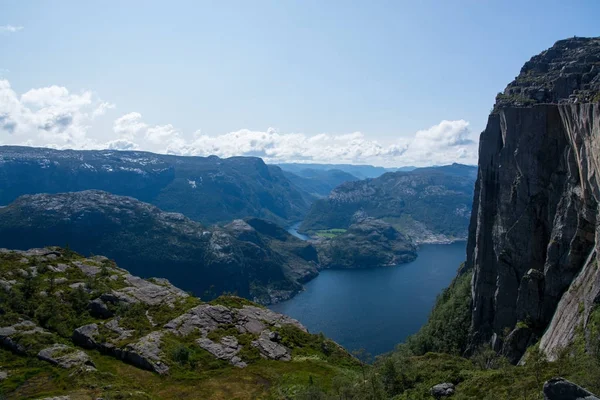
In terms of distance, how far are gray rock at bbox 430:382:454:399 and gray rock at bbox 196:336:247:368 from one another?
107ft

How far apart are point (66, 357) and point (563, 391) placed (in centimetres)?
5764

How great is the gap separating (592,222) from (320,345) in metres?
49.7

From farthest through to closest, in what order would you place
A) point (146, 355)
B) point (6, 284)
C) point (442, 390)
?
point (6, 284) → point (146, 355) → point (442, 390)

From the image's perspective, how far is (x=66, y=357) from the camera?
181ft

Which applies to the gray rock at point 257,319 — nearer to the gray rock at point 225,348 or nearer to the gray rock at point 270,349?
the gray rock at point 270,349

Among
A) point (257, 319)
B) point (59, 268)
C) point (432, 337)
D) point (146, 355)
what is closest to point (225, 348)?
point (146, 355)

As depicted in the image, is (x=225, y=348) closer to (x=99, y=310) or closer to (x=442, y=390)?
(x=99, y=310)

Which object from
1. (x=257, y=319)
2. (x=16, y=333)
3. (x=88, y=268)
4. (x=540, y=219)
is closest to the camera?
(x=16, y=333)

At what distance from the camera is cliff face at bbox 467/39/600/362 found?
5191 cm

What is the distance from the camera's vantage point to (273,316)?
88938mm

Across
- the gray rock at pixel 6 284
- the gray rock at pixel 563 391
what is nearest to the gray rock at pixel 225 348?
the gray rock at pixel 6 284

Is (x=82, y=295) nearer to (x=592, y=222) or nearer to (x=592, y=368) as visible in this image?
(x=592, y=368)

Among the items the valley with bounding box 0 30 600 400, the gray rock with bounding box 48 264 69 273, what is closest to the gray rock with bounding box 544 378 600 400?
the valley with bounding box 0 30 600 400

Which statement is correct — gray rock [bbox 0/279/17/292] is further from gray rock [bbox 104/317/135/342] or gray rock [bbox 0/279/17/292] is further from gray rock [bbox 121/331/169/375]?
gray rock [bbox 121/331/169/375]
